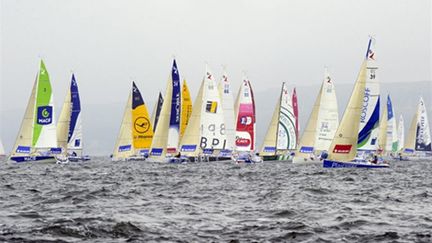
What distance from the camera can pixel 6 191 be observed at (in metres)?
30.3

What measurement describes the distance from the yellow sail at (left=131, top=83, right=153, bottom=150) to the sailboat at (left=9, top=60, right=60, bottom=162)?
1291cm

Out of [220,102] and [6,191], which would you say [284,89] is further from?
[6,191]

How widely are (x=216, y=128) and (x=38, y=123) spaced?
16847mm

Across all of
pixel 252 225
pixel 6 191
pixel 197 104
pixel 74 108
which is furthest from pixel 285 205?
pixel 74 108

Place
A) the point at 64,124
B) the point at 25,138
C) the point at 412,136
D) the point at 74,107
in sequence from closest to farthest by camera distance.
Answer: the point at 25,138, the point at 64,124, the point at 74,107, the point at 412,136

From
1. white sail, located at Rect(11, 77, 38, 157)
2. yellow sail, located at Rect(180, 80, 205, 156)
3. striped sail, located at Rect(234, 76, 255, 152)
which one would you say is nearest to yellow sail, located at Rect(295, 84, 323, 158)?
yellow sail, located at Rect(180, 80, 205, 156)

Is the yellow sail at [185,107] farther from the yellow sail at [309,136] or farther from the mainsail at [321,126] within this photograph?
the mainsail at [321,126]

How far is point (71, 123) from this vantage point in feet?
261

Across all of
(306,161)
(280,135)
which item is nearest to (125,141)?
(280,135)

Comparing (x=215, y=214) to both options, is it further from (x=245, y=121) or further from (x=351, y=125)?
(x=245, y=121)

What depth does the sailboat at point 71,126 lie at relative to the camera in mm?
72750

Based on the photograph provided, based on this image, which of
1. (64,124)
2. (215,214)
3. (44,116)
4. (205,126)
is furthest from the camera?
(64,124)

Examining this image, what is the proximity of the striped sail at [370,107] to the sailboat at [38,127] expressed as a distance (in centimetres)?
3037

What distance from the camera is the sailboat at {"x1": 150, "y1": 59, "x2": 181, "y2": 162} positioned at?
217ft
